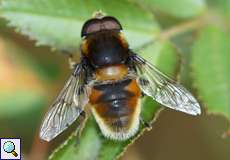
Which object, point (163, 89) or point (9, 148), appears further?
point (9, 148)

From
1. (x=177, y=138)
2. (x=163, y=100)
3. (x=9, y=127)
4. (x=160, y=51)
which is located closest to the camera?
(x=163, y=100)

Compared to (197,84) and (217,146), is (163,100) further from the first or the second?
(217,146)

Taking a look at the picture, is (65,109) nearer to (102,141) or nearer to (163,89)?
(102,141)

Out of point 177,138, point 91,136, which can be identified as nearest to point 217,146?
point 177,138

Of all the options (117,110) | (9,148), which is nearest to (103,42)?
(117,110)

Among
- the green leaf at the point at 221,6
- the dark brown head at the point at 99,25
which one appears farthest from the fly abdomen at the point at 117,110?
the green leaf at the point at 221,6
